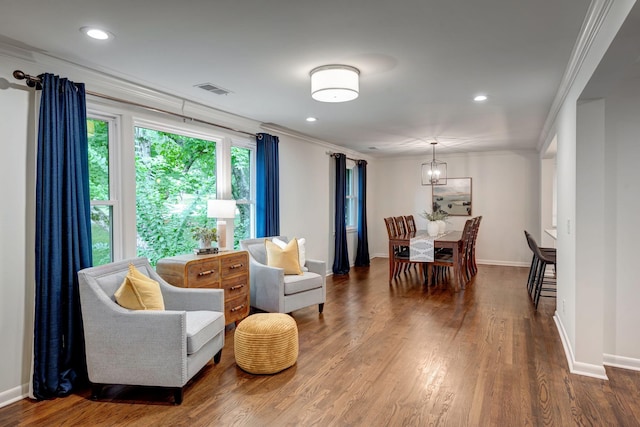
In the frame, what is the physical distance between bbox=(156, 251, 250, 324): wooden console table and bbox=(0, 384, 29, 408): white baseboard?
4.06 ft

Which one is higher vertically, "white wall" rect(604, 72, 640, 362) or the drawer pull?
"white wall" rect(604, 72, 640, 362)

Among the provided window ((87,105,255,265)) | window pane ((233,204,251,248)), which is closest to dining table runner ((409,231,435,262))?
window pane ((233,204,251,248))

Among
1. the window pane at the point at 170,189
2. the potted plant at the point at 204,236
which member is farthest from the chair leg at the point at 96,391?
the potted plant at the point at 204,236

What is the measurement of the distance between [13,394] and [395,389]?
2.62 metres

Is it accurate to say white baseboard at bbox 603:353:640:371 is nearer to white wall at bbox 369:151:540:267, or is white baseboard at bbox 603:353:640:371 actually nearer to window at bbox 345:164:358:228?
white wall at bbox 369:151:540:267

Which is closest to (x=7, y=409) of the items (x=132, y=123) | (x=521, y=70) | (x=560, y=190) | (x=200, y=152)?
(x=132, y=123)

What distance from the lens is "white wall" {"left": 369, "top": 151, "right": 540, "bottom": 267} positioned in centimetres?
771

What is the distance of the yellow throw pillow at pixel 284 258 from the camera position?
439cm

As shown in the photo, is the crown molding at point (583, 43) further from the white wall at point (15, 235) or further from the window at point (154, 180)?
the white wall at point (15, 235)

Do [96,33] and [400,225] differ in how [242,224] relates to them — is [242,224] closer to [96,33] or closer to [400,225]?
[96,33]

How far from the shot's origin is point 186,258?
11.8 ft

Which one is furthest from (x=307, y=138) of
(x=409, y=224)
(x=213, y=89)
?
(x=409, y=224)

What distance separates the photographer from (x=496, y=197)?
314 inches

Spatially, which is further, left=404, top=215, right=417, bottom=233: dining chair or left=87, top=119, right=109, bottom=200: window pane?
left=404, top=215, right=417, bottom=233: dining chair
